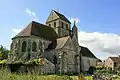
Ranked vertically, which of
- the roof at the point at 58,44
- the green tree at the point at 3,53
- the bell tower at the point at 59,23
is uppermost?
the bell tower at the point at 59,23

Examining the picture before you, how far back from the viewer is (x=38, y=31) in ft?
146

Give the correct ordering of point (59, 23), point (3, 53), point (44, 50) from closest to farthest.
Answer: point (44, 50), point (59, 23), point (3, 53)

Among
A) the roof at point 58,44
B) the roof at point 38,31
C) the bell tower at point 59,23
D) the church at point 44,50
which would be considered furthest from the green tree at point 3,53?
the roof at point 58,44

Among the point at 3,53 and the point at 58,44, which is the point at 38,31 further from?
the point at 3,53

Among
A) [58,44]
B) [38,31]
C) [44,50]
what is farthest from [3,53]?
[58,44]

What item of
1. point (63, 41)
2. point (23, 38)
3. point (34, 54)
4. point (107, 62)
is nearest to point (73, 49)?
point (63, 41)

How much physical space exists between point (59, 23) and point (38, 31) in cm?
867

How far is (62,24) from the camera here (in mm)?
52375

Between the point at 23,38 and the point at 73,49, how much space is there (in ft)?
37.5

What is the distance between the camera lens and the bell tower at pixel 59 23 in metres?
50.8

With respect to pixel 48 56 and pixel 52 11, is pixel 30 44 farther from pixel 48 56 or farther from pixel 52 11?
pixel 52 11

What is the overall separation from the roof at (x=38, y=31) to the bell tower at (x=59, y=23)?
6.61 ft

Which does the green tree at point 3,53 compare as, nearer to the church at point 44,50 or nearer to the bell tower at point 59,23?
the church at point 44,50

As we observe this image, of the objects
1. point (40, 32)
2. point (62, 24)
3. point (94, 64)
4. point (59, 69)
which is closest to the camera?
point (59, 69)
